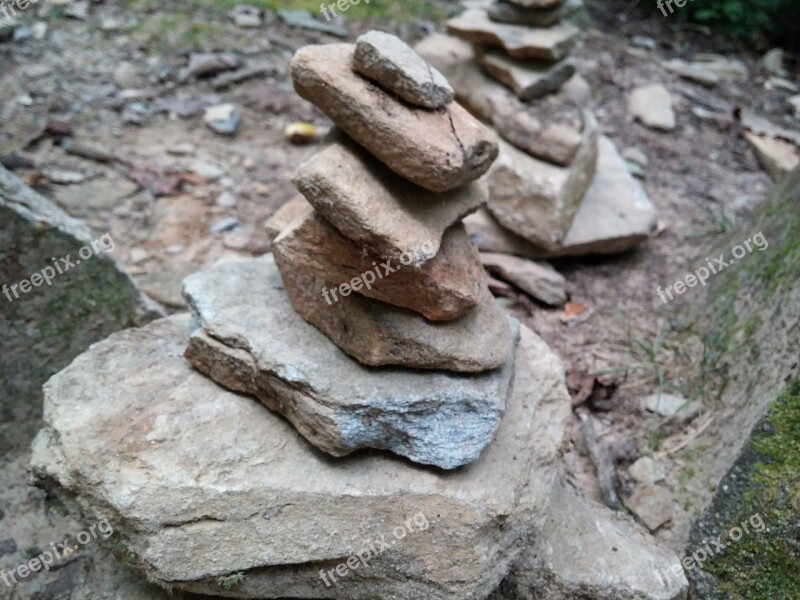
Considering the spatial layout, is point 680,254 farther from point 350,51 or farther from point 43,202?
point 43,202

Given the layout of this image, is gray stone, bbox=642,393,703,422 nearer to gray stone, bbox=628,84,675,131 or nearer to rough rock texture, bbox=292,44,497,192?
rough rock texture, bbox=292,44,497,192

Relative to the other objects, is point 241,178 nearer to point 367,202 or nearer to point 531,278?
point 531,278

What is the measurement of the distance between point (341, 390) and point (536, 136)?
8.38ft

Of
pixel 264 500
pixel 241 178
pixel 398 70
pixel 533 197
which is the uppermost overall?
pixel 398 70

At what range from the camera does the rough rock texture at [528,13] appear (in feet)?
13.8

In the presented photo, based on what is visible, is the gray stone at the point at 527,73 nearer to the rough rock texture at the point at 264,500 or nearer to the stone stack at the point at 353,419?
the stone stack at the point at 353,419

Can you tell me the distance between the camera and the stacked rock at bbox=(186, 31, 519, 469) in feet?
6.75

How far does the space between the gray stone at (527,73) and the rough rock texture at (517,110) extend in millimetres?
55

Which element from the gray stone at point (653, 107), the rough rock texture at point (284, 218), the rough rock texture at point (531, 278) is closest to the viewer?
the rough rock texture at point (284, 218)

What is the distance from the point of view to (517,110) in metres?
4.24

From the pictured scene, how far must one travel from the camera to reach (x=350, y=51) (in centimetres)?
226

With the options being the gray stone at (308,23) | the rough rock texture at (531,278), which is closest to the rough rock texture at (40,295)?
the rough rock texture at (531,278)

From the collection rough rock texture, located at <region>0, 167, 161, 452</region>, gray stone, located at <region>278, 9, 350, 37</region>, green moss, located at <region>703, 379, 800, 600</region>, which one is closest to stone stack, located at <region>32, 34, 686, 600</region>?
green moss, located at <region>703, 379, 800, 600</region>

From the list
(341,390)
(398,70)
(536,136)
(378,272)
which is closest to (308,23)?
(536,136)
